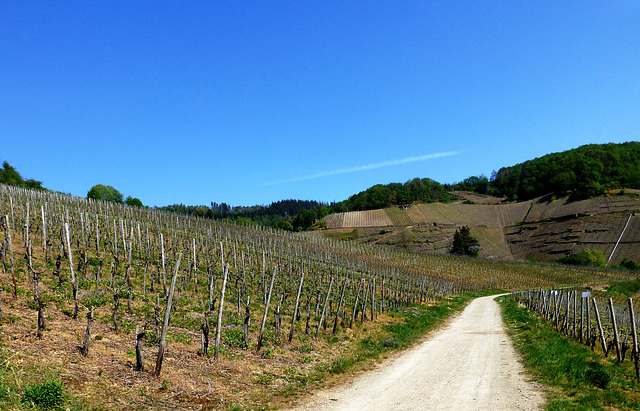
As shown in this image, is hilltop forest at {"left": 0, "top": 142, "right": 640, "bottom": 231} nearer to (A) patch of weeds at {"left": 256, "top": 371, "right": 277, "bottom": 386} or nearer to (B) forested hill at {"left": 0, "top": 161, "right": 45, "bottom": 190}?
(B) forested hill at {"left": 0, "top": 161, "right": 45, "bottom": 190}

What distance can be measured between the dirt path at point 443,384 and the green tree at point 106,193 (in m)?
112

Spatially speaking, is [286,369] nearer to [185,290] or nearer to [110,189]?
[185,290]

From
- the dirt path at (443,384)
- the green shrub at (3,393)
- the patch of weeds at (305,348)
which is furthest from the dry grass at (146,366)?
the dirt path at (443,384)

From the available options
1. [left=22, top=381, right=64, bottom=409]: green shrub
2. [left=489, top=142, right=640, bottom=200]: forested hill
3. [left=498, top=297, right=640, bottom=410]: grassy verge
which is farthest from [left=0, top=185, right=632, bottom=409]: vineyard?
[left=489, top=142, right=640, bottom=200]: forested hill

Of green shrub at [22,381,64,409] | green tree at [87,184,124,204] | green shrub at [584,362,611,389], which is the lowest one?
green shrub at [584,362,611,389]

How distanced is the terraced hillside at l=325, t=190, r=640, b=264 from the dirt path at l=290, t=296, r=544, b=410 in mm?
94655

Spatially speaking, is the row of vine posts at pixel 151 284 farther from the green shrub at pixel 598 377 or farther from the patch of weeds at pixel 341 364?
the green shrub at pixel 598 377

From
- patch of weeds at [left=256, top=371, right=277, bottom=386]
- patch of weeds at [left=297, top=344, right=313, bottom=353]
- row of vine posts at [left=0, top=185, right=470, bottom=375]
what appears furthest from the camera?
patch of weeds at [left=297, top=344, right=313, bottom=353]

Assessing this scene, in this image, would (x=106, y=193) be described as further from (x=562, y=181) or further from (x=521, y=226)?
(x=562, y=181)

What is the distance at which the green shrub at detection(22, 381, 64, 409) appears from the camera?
6301 millimetres

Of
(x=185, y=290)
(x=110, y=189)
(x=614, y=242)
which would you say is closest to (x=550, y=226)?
(x=614, y=242)

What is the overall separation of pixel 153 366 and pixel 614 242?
376ft

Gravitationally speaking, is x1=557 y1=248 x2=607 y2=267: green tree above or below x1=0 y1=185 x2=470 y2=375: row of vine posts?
below

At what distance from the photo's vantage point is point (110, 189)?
396 ft
